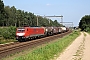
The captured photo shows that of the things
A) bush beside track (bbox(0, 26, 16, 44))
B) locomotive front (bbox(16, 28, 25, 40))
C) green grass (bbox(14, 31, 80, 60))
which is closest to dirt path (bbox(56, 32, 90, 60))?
green grass (bbox(14, 31, 80, 60))

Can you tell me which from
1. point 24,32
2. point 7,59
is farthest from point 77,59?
point 24,32

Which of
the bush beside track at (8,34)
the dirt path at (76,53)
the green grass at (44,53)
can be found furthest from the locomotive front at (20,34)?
the green grass at (44,53)

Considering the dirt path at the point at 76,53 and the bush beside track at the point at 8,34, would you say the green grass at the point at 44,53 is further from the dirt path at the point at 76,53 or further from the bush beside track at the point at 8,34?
the bush beside track at the point at 8,34

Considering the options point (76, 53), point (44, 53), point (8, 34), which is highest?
point (44, 53)

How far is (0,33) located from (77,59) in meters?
40.5

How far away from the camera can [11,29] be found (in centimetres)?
5384

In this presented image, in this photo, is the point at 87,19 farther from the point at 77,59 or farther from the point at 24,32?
the point at 77,59

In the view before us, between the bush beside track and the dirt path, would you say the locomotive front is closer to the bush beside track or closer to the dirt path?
the bush beside track

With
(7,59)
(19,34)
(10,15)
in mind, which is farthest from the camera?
(10,15)

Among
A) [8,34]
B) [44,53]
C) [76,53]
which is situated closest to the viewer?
[44,53]

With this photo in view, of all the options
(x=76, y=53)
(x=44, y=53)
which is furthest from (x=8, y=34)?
(x=44, y=53)

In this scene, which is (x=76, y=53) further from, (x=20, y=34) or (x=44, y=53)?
(x=20, y=34)

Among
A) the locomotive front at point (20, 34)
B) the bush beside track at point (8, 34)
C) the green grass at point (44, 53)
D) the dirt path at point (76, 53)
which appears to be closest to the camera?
the green grass at point (44, 53)

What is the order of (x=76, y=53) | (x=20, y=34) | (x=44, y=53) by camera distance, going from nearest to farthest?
(x=44, y=53), (x=76, y=53), (x=20, y=34)
